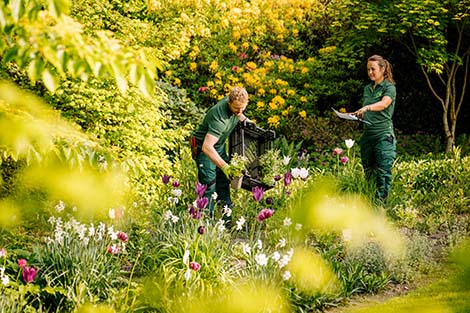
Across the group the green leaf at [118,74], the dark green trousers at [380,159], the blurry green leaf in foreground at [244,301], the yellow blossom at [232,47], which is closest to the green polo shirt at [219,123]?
the blurry green leaf in foreground at [244,301]

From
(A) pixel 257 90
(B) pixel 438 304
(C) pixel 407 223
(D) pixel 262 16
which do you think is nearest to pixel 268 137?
(C) pixel 407 223

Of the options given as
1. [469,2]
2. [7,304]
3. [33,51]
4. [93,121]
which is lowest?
[7,304]

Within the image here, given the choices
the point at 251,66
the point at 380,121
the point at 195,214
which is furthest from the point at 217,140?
the point at 251,66

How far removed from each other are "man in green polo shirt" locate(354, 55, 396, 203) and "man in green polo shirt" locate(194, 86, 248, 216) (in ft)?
5.17

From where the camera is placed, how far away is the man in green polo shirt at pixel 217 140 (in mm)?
5875

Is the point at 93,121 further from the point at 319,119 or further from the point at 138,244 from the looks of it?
the point at 319,119

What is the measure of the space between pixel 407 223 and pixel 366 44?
18.4 feet

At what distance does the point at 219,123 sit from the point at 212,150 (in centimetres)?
25

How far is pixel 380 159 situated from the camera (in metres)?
7.23

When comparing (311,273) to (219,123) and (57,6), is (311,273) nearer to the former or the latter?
(219,123)

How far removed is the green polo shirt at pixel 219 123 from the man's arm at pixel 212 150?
5 centimetres

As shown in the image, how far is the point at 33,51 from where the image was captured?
2297 millimetres

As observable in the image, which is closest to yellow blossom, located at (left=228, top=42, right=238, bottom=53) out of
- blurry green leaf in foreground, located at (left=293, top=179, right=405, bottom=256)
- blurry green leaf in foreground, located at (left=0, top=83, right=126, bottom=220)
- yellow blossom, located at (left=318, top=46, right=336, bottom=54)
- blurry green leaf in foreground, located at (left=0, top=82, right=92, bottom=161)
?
yellow blossom, located at (left=318, top=46, right=336, bottom=54)

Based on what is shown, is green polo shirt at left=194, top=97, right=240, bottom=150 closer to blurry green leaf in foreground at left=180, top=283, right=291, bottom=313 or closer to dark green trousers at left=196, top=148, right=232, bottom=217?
dark green trousers at left=196, top=148, right=232, bottom=217
